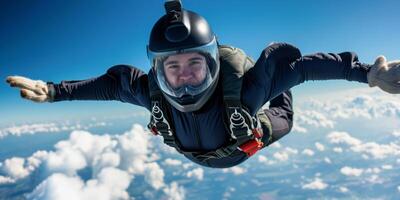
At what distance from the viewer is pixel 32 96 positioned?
133 inches

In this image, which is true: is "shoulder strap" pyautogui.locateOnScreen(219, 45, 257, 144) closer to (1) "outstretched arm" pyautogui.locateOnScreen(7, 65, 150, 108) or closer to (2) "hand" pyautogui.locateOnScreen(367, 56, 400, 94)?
(1) "outstretched arm" pyautogui.locateOnScreen(7, 65, 150, 108)

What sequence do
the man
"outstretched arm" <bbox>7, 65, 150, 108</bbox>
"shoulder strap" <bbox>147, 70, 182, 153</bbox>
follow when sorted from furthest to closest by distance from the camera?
"outstretched arm" <bbox>7, 65, 150, 108</bbox>, "shoulder strap" <bbox>147, 70, 182, 153</bbox>, the man

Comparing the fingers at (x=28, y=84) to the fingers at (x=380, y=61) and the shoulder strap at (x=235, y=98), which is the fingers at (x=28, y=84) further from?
the fingers at (x=380, y=61)

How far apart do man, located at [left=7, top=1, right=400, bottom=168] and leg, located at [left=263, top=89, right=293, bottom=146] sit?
30.2 inches

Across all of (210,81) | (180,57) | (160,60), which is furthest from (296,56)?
(160,60)

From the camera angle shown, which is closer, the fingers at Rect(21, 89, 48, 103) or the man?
the man

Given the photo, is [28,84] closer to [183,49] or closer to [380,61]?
[183,49]

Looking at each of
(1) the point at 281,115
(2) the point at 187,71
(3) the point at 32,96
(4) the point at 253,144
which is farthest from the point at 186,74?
(1) the point at 281,115

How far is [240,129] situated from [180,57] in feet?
3.16

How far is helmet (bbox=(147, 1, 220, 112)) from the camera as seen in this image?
3.07m

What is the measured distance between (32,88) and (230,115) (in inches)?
83.8

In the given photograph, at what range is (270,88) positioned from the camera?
11.1 feet

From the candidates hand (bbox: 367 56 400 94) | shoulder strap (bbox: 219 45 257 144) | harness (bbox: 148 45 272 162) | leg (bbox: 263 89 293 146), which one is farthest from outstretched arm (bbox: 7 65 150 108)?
hand (bbox: 367 56 400 94)

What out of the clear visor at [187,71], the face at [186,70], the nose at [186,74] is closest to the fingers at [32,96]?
the clear visor at [187,71]
